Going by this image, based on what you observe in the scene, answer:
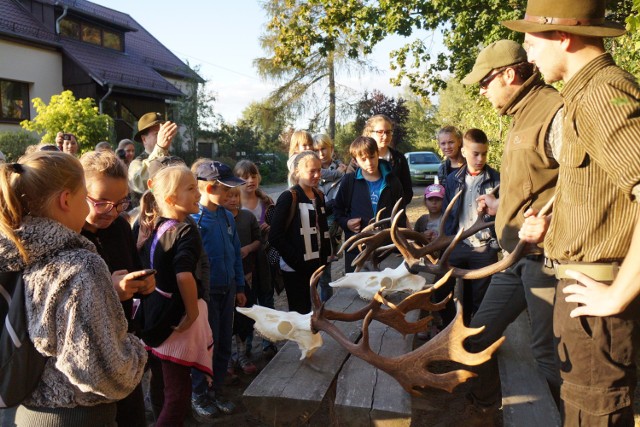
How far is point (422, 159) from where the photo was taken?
24406mm

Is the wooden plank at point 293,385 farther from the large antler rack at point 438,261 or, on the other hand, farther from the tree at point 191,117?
the tree at point 191,117

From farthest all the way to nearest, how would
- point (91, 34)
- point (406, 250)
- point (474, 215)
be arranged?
1. point (91, 34)
2. point (474, 215)
3. point (406, 250)

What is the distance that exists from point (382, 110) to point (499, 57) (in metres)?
26.5

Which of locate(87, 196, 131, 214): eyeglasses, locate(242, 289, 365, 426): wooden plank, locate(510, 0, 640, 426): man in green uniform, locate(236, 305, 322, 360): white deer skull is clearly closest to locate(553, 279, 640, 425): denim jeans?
locate(510, 0, 640, 426): man in green uniform

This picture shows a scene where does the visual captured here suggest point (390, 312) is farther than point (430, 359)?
Yes

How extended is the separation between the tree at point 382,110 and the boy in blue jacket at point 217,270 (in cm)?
2337

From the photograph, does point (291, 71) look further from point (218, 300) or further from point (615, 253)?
point (615, 253)

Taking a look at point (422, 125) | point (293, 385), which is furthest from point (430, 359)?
point (422, 125)

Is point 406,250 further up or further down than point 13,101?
further down

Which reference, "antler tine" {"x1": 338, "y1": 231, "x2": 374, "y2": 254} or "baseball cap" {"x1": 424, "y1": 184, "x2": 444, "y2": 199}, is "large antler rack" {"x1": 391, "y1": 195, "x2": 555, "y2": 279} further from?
"baseball cap" {"x1": 424, "y1": 184, "x2": 444, "y2": 199}

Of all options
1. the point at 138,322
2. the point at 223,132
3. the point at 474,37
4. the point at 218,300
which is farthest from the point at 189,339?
the point at 223,132

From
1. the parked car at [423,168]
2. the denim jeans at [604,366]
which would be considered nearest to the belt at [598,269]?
the denim jeans at [604,366]

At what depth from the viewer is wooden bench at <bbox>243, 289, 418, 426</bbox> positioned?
2455 millimetres

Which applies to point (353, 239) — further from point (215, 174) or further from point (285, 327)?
point (285, 327)
